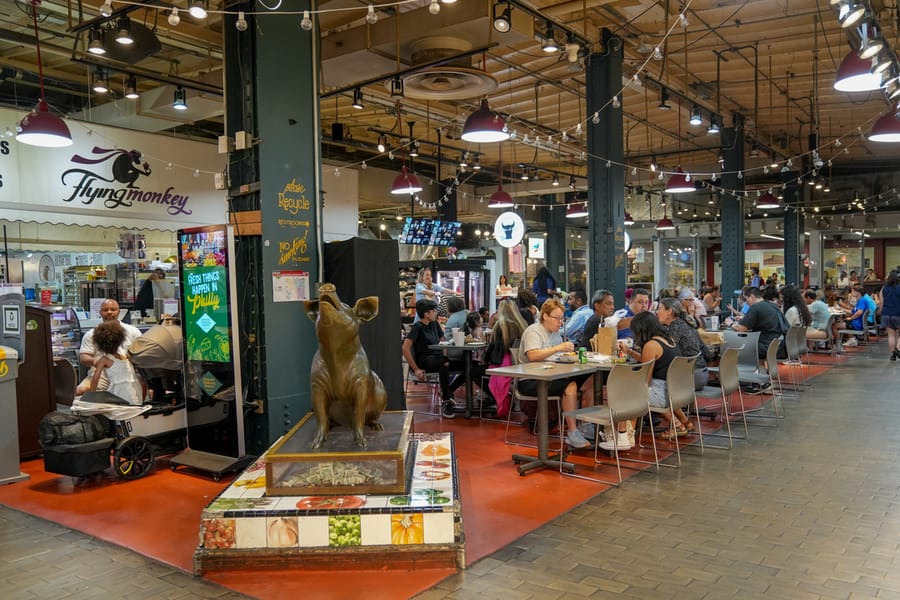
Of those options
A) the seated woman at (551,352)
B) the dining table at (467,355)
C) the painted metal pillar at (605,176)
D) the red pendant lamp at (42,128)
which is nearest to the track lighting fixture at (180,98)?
the red pendant lamp at (42,128)

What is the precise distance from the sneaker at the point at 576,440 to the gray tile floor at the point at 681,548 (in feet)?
2.50

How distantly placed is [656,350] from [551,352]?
2.94ft

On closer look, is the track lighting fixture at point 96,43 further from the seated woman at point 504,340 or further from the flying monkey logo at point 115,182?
the seated woman at point 504,340

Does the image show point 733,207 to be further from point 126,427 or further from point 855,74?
point 126,427

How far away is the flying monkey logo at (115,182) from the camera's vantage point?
8.76 meters

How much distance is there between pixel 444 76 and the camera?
659cm

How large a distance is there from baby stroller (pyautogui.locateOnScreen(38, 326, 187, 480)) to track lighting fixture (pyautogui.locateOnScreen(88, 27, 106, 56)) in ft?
8.47

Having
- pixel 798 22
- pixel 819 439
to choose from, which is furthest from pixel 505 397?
pixel 798 22

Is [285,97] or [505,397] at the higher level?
[285,97]

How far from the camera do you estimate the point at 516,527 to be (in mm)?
4305

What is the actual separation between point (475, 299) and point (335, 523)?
10466mm

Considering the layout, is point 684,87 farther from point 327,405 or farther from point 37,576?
point 37,576

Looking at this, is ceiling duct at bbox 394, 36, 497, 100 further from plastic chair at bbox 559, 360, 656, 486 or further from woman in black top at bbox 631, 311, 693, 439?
plastic chair at bbox 559, 360, 656, 486

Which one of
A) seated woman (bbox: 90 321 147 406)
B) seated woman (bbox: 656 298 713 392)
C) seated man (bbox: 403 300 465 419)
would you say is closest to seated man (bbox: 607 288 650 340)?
seated woman (bbox: 656 298 713 392)
